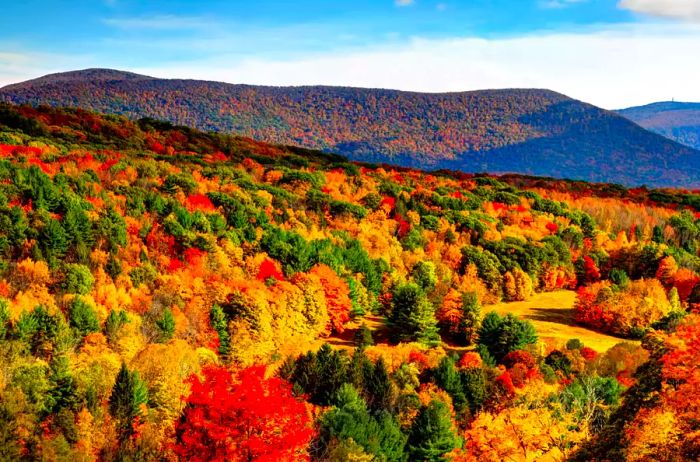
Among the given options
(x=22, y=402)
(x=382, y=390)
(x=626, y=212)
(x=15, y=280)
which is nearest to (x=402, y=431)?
(x=382, y=390)

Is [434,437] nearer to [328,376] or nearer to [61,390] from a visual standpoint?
[328,376]

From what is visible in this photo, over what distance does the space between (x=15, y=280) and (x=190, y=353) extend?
2730cm

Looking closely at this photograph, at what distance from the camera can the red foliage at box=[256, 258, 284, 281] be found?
98.9m

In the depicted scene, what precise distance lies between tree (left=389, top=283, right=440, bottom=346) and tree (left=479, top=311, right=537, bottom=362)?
613 centimetres

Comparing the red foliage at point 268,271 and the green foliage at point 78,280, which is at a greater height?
the green foliage at point 78,280

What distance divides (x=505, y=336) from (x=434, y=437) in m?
31.3

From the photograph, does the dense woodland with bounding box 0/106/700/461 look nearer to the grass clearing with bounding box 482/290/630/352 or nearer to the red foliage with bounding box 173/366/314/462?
the red foliage with bounding box 173/366/314/462

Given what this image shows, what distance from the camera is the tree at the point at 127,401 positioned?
5206cm

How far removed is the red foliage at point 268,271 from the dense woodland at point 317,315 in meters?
0.27

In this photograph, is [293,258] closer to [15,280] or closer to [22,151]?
[15,280]

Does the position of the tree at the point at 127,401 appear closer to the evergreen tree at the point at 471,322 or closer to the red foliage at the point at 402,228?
the evergreen tree at the point at 471,322

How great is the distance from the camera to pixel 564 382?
69.6m

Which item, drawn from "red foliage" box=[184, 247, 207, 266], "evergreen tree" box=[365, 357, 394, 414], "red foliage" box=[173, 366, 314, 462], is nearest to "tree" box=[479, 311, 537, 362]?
"evergreen tree" box=[365, 357, 394, 414]

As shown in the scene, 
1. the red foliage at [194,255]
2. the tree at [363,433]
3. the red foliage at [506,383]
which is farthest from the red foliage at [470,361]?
the red foliage at [194,255]
